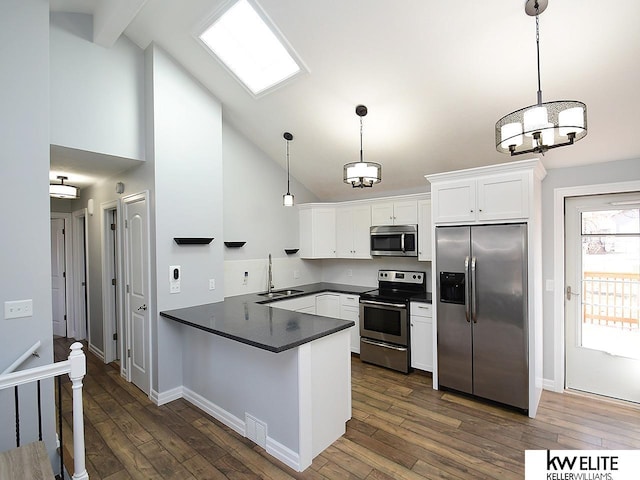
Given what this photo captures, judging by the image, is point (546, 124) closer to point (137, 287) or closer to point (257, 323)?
point (257, 323)

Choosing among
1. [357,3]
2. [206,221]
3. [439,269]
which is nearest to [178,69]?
[206,221]

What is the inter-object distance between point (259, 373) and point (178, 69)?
10.3 ft

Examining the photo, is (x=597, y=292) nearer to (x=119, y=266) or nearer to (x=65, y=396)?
(x=119, y=266)

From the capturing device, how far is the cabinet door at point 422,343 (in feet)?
12.6

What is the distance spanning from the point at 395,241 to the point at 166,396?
10.6ft

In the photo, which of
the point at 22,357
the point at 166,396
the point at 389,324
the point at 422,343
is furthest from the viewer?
the point at 389,324

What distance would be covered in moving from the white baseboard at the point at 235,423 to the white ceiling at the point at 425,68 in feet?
10.3

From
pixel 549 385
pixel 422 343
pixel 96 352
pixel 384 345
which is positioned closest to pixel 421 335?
pixel 422 343

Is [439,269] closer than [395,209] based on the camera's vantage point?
Yes

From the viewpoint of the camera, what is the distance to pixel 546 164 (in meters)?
3.51

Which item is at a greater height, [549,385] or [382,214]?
[382,214]

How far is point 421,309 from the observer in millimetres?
3908

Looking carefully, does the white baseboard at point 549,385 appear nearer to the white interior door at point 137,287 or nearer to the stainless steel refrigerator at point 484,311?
the stainless steel refrigerator at point 484,311

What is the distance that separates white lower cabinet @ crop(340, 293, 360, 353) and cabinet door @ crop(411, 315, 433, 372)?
0.83 meters
